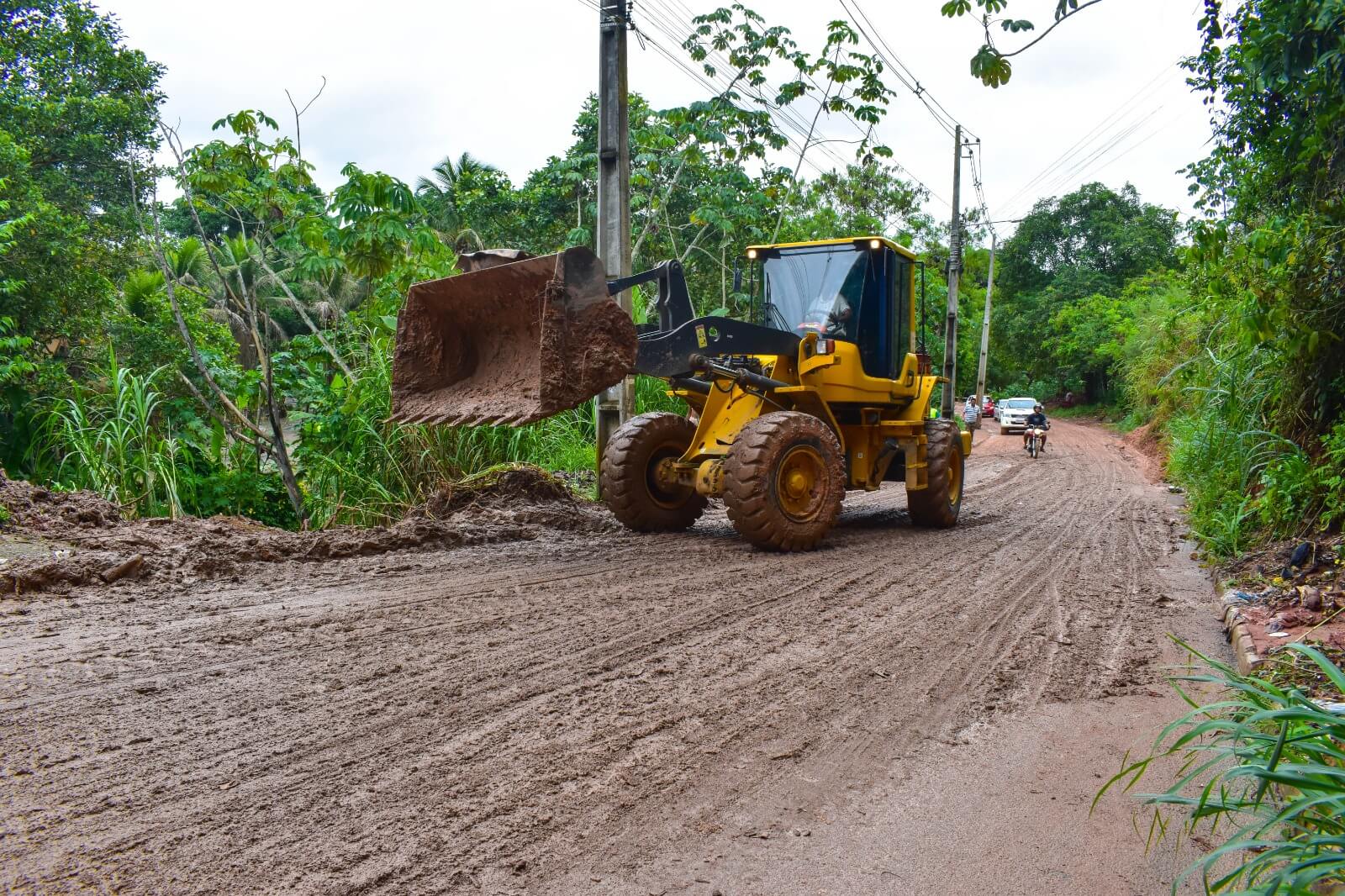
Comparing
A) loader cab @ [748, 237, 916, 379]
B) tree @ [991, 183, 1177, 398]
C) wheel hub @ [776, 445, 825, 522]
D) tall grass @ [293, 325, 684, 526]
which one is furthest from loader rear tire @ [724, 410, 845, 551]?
tree @ [991, 183, 1177, 398]

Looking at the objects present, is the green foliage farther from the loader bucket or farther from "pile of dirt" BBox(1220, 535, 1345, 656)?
the loader bucket

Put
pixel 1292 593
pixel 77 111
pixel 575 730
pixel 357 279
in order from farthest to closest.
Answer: pixel 77 111, pixel 357 279, pixel 1292 593, pixel 575 730

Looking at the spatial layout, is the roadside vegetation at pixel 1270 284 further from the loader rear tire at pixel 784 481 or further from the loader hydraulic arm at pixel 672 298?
the loader hydraulic arm at pixel 672 298

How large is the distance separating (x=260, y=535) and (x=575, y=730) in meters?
4.71

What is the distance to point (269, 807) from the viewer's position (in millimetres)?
3090

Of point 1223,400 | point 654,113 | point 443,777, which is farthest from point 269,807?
point 654,113

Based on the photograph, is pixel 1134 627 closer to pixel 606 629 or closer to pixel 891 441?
pixel 606 629

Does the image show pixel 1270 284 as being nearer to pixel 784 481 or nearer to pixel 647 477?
pixel 784 481

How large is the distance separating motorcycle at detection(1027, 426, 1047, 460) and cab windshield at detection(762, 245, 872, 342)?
15868 mm

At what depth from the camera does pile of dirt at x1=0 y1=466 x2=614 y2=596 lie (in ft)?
20.2

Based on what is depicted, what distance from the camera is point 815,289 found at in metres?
9.52

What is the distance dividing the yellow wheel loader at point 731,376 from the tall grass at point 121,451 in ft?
9.57

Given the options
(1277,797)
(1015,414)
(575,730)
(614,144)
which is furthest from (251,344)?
(1015,414)

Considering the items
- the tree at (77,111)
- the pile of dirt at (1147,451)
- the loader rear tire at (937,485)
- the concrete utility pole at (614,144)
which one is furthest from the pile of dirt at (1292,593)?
the tree at (77,111)
